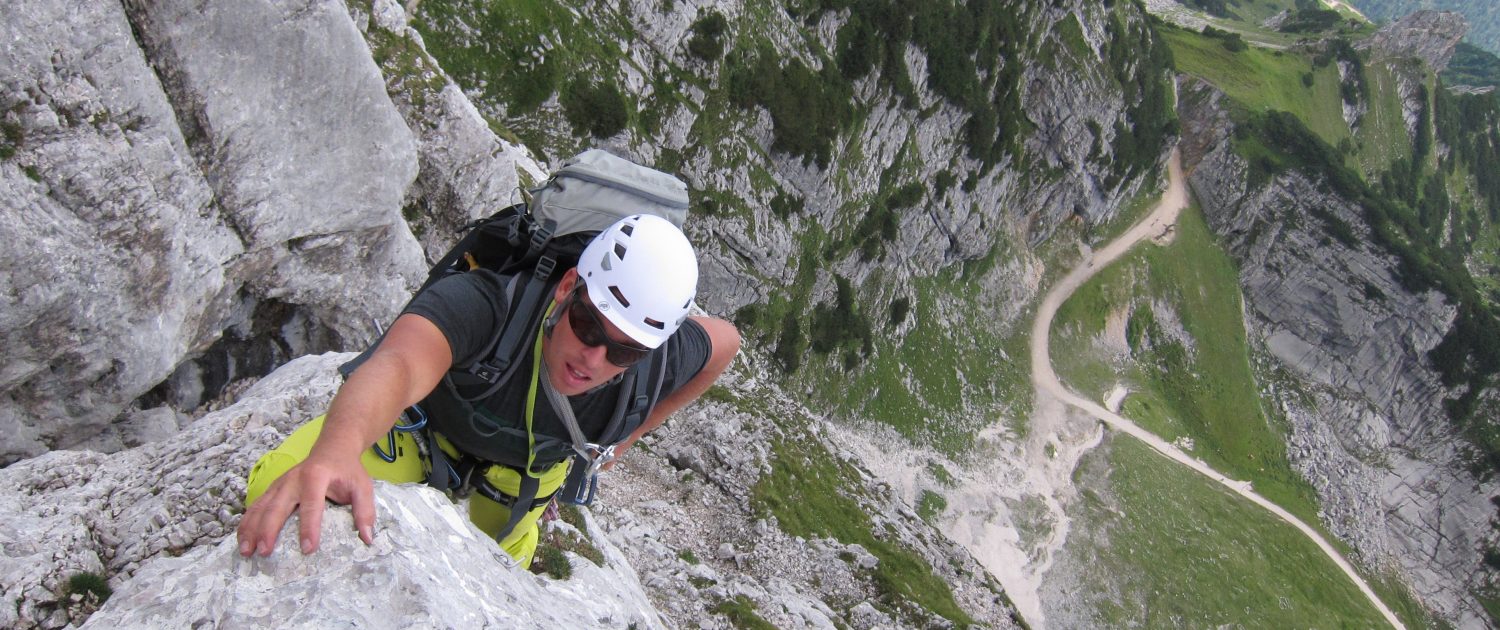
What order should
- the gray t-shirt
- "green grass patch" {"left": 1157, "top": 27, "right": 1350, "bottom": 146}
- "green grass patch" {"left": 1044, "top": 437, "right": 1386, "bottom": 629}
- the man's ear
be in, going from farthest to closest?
"green grass patch" {"left": 1157, "top": 27, "right": 1350, "bottom": 146}, "green grass patch" {"left": 1044, "top": 437, "right": 1386, "bottom": 629}, the man's ear, the gray t-shirt

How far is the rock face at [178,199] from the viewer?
10.1 metres

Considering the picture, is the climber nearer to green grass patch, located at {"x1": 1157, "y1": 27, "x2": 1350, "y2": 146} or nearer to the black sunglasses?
the black sunglasses

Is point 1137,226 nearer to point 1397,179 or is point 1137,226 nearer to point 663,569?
point 1397,179

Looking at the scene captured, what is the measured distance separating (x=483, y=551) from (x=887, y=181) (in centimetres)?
6012

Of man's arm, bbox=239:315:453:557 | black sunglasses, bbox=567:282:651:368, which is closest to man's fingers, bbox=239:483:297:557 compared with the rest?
man's arm, bbox=239:315:453:557

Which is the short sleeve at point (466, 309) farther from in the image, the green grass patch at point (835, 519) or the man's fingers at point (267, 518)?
the green grass patch at point (835, 519)

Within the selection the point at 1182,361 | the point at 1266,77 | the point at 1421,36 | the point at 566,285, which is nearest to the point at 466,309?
the point at 566,285

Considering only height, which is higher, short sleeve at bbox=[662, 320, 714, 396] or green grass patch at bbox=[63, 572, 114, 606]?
→ short sleeve at bbox=[662, 320, 714, 396]

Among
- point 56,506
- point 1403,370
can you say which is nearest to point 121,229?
point 56,506

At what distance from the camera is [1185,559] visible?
58.9 m

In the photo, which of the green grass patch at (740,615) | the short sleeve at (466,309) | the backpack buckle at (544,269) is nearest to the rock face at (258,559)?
the green grass patch at (740,615)

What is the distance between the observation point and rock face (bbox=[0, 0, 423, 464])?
396 inches

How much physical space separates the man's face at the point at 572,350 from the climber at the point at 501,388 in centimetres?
1

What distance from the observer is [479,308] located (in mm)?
5383
